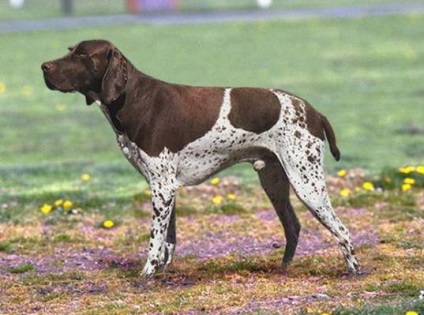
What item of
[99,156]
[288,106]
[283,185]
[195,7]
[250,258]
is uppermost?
[288,106]

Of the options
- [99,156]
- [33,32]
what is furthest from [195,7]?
[99,156]

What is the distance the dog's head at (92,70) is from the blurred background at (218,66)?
3599mm

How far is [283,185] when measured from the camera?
935cm

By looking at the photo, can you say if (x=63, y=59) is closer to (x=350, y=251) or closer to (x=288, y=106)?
(x=288, y=106)

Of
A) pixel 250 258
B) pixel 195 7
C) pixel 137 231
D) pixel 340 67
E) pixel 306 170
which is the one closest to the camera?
pixel 306 170

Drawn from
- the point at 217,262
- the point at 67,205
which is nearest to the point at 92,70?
the point at 217,262

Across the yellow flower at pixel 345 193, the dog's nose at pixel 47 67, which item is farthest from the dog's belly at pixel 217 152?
the yellow flower at pixel 345 193

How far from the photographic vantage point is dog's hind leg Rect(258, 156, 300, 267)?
9.29 meters

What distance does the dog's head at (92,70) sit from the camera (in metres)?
8.77

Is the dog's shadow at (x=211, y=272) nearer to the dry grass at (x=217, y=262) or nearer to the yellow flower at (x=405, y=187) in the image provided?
the dry grass at (x=217, y=262)

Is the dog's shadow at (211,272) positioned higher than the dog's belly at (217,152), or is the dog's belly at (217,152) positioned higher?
the dog's belly at (217,152)

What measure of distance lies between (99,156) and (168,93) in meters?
6.68

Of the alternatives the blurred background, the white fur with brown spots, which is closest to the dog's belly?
the white fur with brown spots

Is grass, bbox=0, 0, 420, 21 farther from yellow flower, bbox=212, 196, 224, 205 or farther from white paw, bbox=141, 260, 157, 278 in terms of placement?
white paw, bbox=141, 260, 157, 278
